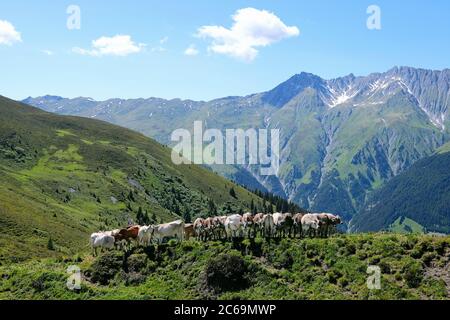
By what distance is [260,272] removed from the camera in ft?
124

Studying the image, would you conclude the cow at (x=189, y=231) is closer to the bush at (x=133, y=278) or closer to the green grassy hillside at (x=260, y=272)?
the green grassy hillside at (x=260, y=272)

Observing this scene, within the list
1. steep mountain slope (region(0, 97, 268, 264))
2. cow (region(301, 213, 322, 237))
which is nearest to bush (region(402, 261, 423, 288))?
cow (region(301, 213, 322, 237))

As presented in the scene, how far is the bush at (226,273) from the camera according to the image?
37.2 metres

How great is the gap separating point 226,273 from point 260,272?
265 cm

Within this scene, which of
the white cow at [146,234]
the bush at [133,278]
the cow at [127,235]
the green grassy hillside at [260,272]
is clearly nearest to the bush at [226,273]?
the green grassy hillside at [260,272]

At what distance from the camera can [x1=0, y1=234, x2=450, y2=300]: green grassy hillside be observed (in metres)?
34.0

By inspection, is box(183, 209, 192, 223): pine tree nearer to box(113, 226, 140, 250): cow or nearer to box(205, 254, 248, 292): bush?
box(113, 226, 140, 250): cow

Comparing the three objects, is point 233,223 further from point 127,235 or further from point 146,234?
point 127,235

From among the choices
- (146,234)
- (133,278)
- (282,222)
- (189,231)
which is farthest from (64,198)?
(282,222)
